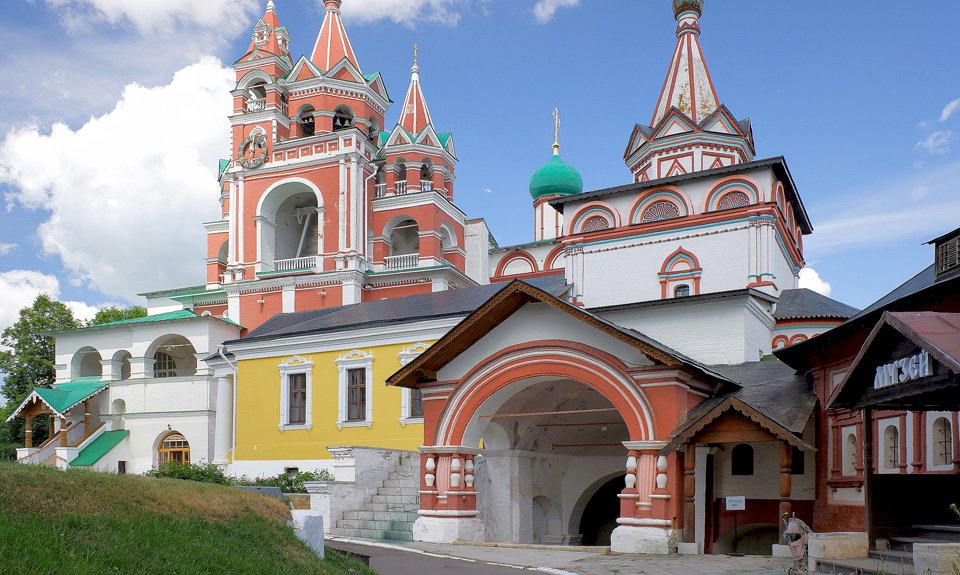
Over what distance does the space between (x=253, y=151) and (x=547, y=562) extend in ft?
116

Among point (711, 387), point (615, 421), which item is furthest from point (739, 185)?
point (711, 387)

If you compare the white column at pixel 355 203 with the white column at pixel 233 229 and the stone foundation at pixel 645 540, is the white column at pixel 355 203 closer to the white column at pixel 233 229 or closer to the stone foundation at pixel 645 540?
the white column at pixel 233 229

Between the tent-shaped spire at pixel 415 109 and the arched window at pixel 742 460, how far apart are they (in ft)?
103

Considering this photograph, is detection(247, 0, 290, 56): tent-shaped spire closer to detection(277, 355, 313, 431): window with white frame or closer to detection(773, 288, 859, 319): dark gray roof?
detection(277, 355, 313, 431): window with white frame

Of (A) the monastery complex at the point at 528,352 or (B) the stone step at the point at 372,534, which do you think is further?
(B) the stone step at the point at 372,534

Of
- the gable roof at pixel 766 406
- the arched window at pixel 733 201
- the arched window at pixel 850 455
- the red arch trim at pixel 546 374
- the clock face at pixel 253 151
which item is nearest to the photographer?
the gable roof at pixel 766 406

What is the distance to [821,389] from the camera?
16.2 meters

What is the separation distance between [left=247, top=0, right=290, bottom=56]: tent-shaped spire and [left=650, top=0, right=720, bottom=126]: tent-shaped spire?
2111 cm

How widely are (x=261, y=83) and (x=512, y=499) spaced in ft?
107

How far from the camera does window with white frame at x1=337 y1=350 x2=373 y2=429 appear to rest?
86.9 ft

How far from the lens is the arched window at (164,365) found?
43.2m

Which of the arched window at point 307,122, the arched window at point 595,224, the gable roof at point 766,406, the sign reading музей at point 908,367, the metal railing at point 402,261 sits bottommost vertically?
the gable roof at point 766,406

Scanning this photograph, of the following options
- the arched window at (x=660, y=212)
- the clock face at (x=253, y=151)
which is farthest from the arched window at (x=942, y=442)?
the clock face at (x=253, y=151)

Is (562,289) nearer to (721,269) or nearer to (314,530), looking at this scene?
(721,269)
